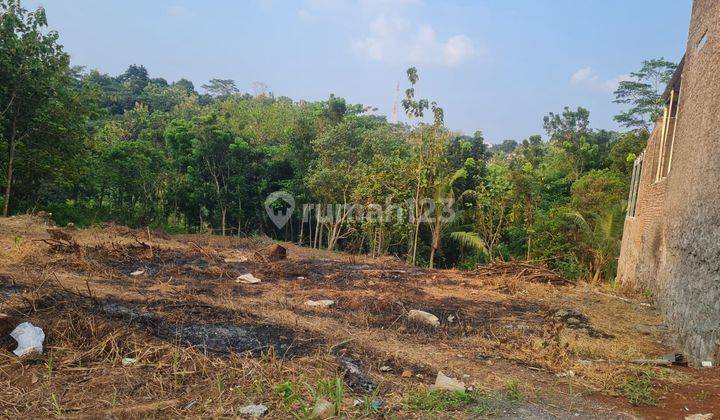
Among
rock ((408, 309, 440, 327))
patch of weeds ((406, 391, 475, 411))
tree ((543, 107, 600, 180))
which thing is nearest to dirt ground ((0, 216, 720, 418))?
patch of weeds ((406, 391, 475, 411))

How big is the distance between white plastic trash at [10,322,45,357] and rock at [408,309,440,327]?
3590 mm

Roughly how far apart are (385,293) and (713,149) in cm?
435

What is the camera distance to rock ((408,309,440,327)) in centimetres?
571

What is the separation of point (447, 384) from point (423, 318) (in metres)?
2.25

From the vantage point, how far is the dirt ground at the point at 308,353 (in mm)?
3213

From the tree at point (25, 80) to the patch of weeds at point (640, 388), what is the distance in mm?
13902

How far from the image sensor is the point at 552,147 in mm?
25812

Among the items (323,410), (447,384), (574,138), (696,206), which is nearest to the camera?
(323,410)

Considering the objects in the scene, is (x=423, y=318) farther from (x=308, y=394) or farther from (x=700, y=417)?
(x=700, y=417)

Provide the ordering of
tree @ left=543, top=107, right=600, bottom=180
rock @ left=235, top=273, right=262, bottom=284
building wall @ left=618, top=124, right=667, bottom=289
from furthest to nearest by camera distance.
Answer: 1. tree @ left=543, top=107, right=600, bottom=180
2. building wall @ left=618, top=124, right=667, bottom=289
3. rock @ left=235, top=273, right=262, bottom=284

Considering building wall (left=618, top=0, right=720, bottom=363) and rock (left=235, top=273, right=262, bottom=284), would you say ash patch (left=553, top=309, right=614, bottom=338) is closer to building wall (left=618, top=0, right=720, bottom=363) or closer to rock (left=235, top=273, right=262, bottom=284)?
building wall (left=618, top=0, right=720, bottom=363)

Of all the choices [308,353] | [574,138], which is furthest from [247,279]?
[574,138]

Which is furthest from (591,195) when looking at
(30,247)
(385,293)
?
(30,247)

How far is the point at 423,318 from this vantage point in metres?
5.81
